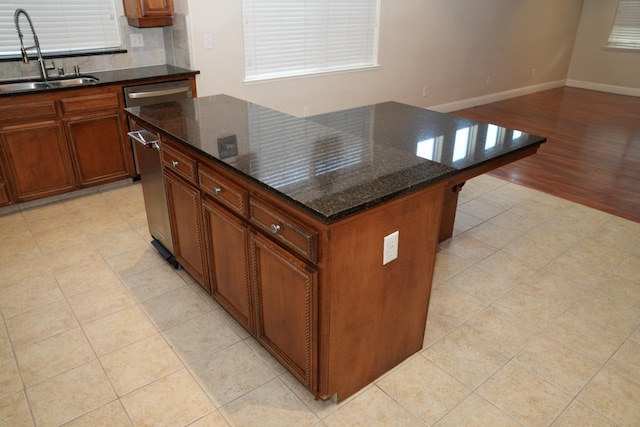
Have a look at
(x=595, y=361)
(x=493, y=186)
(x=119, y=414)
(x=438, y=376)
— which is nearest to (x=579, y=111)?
(x=493, y=186)

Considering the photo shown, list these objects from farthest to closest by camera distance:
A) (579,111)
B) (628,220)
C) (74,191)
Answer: (579,111) < (74,191) < (628,220)

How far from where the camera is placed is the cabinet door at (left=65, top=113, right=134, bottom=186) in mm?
3649

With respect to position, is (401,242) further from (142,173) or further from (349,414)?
(142,173)

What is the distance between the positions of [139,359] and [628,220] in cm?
358

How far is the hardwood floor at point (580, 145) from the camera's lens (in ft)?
13.6

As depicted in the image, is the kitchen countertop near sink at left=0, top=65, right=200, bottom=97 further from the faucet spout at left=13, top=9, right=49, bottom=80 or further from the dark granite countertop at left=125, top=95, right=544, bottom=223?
the dark granite countertop at left=125, top=95, right=544, bottom=223

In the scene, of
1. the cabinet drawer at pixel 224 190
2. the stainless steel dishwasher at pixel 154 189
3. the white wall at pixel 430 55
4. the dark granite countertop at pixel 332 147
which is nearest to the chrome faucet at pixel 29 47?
the white wall at pixel 430 55

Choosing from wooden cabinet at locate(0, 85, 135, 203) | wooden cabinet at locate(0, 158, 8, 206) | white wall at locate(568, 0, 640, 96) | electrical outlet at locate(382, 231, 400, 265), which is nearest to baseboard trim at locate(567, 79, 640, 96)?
white wall at locate(568, 0, 640, 96)

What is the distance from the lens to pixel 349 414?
6.11 ft

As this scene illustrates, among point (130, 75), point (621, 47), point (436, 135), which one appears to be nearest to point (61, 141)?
point (130, 75)

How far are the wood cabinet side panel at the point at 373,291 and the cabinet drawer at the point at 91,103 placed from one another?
2891 millimetres

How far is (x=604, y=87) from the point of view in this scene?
8.30 m

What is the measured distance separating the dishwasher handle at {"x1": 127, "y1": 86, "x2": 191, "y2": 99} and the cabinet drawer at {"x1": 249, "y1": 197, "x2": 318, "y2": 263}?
2445mm

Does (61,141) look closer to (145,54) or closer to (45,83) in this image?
(45,83)
